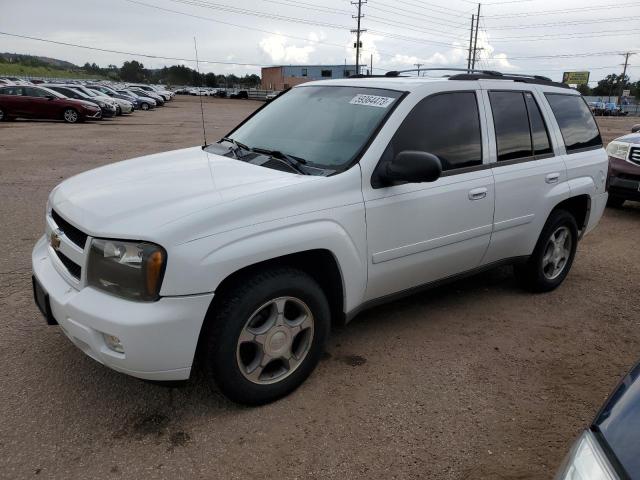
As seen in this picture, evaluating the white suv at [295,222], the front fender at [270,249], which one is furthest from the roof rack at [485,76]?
the front fender at [270,249]

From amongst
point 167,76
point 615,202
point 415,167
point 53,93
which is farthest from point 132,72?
point 415,167

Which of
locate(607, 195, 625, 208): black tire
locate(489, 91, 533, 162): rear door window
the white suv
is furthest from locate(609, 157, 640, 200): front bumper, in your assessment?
locate(489, 91, 533, 162): rear door window

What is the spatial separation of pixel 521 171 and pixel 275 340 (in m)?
2.38

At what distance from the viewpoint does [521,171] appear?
4.04 metres

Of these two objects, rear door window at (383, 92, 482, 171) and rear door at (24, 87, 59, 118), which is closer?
rear door window at (383, 92, 482, 171)

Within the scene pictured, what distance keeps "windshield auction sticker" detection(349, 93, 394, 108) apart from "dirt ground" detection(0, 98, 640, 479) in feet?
5.30

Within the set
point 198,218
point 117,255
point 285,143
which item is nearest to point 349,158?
point 285,143

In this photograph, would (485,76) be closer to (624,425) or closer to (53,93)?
(624,425)

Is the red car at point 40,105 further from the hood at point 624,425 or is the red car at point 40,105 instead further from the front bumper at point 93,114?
the hood at point 624,425

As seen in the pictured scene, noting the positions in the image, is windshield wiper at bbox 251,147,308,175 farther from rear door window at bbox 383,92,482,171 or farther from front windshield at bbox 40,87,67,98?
front windshield at bbox 40,87,67,98

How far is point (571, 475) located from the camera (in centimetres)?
136

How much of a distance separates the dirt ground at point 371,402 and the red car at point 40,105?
811 inches

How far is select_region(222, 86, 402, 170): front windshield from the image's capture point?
326cm

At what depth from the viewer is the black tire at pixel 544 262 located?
445 centimetres
